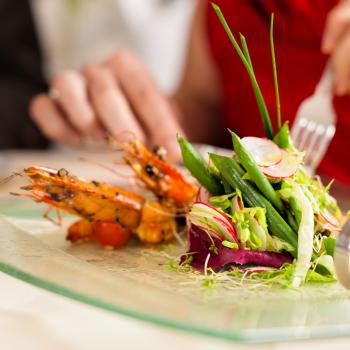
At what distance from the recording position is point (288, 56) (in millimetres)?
1372

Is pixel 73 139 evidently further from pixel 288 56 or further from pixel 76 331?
pixel 76 331

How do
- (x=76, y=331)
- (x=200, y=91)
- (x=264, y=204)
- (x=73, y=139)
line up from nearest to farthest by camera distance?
(x=76, y=331) → (x=264, y=204) → (x=73, y=139) → (x=200, y=91)

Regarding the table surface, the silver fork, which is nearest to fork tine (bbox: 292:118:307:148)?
the silver fork

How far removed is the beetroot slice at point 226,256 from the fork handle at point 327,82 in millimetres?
561

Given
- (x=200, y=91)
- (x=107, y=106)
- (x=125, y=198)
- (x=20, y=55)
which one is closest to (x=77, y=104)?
(x=107, y=106)

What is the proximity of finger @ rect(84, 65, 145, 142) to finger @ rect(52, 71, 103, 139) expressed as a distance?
0.07 feet

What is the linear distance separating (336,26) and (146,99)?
22.8 inches

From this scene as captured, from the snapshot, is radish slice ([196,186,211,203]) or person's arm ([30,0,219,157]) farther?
person's arm ([30,0,219,157])

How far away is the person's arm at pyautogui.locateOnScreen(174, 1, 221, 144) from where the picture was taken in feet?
5.78

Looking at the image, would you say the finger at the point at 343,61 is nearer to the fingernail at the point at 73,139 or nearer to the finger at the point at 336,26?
the finger at the point at 336,26

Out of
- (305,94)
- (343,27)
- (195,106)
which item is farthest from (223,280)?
(195,106)

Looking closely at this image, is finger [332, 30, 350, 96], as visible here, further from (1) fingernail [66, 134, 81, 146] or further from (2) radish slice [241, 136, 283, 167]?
(1) fingernail [66, 134, 81, 146]

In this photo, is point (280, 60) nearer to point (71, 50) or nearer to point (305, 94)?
point (305, 94)

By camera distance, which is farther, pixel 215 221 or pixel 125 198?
pixel 125 198
